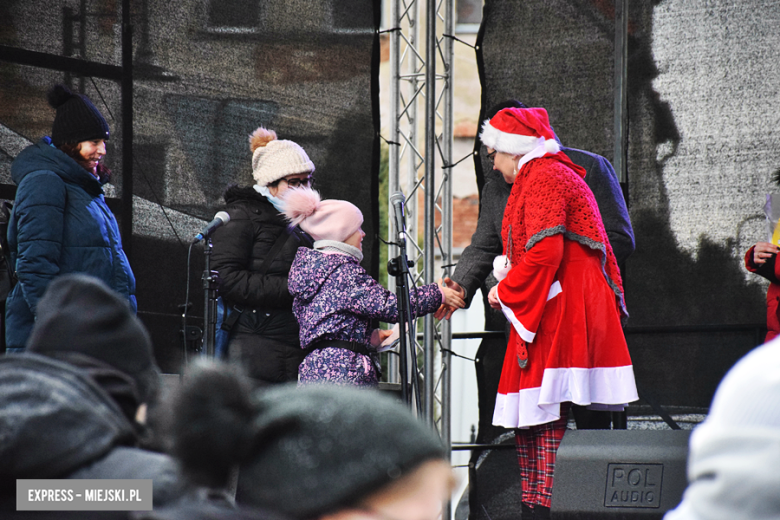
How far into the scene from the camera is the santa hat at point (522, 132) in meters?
3.23

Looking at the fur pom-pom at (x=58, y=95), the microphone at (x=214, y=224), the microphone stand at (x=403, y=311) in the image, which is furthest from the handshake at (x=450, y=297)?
the fur pom-pom at (x=58, y=95)

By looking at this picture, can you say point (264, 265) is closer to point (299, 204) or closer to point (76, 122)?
point (299, 204)

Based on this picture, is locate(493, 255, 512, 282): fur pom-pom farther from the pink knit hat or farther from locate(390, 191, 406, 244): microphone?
the pink knit hat

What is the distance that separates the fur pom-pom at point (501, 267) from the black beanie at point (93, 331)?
7.18 ft

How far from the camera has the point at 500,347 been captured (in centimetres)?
418

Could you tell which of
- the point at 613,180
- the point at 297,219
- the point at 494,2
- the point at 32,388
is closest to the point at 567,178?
the point at 613,180

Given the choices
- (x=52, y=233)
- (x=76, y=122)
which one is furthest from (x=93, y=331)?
(x=76, y=122)

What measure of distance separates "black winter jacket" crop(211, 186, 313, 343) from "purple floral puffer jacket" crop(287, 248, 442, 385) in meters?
0.18

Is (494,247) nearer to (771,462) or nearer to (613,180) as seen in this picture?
(613,180)

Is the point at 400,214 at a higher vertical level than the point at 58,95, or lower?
lower

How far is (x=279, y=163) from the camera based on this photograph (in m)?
3.67

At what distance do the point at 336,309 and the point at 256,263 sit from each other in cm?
50

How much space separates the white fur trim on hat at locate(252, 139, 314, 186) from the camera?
Result: 3.66m

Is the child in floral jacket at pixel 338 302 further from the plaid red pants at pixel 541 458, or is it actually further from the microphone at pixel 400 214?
the plaid red pants at pixel 541 458
